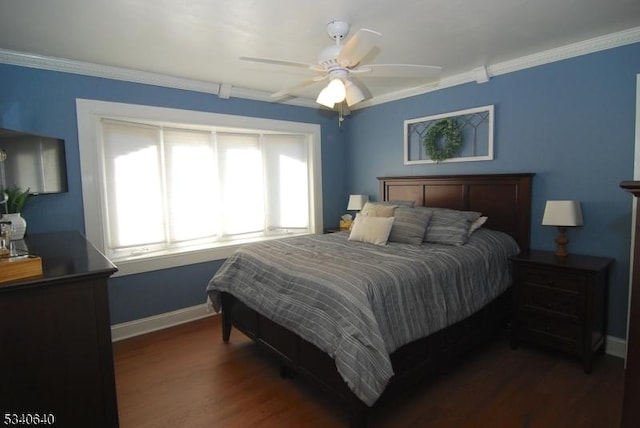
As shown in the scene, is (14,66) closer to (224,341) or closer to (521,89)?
(224,341)

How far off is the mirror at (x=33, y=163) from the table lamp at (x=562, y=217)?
3841 millimetres

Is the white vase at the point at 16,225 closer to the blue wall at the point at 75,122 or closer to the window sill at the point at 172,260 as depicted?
the blue wall at the point at 75,122

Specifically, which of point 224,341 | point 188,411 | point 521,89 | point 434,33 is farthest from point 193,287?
point 521,89

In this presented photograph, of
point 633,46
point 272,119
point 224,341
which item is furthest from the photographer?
point 272,119

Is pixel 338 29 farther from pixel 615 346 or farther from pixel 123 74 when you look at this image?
pixel 615 346

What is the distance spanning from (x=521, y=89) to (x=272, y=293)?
282 cm

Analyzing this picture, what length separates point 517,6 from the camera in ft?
6.93

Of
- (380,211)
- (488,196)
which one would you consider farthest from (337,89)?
(488,196)

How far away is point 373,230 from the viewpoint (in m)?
3.07

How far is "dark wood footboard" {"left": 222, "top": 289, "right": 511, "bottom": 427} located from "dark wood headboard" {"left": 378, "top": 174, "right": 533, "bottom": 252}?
650 mm

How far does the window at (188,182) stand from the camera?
3119 mm

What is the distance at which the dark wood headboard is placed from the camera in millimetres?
3098

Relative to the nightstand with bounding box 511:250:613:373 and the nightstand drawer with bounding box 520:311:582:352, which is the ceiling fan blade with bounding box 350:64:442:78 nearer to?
the nightstand with bounding box 511:250:613:373

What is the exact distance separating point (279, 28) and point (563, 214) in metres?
2.52
